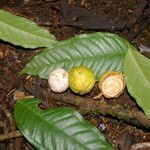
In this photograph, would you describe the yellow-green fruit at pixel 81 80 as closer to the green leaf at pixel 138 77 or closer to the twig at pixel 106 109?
the twig at pixel 106 109

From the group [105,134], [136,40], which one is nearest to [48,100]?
[105,134]

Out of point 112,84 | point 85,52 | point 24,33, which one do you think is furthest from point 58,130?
point 24,33

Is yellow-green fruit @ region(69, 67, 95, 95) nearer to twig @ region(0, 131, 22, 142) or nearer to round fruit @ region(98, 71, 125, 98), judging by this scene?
round fruit @ region(98, 71, 125, 98)

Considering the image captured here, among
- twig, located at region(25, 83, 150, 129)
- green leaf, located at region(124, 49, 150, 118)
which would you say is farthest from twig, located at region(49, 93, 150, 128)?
green leaf, located at region(124, 49, 150, 118)

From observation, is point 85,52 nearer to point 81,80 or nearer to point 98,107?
point 81,80

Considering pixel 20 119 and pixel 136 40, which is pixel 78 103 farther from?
pixel 136 40

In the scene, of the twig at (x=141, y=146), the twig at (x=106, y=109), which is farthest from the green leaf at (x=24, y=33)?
the twig at (x=141, y=146)
